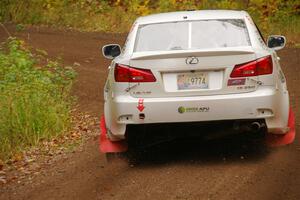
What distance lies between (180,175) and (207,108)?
2.44 feet

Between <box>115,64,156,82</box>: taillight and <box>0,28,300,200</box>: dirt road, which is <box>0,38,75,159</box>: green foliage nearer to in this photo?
<box>0,28,300,200</box>: dirt road

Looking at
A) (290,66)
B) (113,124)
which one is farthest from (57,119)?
(290,66)

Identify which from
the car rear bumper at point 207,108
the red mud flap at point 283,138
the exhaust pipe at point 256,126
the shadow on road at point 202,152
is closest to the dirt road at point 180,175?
the shadow on road at point 202,152

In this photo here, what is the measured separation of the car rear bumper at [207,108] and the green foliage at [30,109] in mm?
2772

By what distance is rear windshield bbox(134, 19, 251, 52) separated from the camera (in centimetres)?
773

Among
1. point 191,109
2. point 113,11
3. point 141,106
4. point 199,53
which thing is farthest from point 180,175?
point 113,11

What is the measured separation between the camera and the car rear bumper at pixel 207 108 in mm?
7352

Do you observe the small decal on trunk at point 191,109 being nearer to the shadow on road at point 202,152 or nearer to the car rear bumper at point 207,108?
the car rear bumper at point 207,108

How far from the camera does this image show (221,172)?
24.7 ft

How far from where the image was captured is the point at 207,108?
24.2 ft

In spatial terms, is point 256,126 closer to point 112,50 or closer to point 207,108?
point 207,108

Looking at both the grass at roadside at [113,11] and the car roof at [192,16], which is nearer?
the car roof at [192,16]

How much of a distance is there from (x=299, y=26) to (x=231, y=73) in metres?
14.2

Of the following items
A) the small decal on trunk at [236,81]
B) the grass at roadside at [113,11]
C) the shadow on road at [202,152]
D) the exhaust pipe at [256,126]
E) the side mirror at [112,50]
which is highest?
the small decal on trunk at [236,81]
